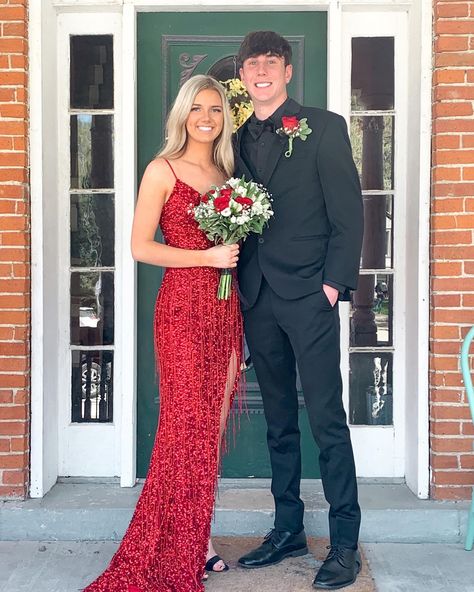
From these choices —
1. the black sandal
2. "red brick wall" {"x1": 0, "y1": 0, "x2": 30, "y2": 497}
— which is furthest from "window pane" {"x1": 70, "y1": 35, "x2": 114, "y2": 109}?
the black sandal

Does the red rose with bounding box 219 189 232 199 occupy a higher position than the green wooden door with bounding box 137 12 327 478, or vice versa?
the green wooden door with bounding box 137 12 327 478

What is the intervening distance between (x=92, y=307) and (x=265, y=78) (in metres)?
1.77

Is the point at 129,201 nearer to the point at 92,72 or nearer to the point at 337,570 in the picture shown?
the point at 92,72

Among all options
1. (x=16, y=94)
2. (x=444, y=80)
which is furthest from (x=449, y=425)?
(x=16, y=94)

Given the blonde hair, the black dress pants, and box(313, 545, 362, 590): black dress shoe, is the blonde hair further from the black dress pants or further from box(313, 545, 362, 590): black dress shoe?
box(313, 545, 362, 590): black dress shoe

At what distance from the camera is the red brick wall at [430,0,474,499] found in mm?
4398

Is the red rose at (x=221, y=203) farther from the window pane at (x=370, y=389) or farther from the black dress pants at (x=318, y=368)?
the window pane at (x=370, y=389)

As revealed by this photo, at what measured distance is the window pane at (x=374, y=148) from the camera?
191 inches

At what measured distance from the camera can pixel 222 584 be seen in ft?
12.8

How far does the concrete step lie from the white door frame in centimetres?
16

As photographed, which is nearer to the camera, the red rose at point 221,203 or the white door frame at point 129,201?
the red rose at point 221,203

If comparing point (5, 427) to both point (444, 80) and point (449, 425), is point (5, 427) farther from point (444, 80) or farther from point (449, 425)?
point (444, 80)

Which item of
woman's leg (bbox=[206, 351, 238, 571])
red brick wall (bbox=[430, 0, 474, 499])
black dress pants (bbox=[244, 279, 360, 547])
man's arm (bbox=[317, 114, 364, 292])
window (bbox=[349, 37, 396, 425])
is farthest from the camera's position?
window (bbox=[349, 37, 396, 425])

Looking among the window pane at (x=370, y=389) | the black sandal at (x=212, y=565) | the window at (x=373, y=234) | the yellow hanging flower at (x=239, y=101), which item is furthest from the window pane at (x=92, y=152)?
the black sandal at (x=212, y=565)
